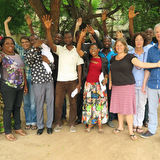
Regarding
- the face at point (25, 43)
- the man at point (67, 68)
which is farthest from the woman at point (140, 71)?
the face at point (25, 43)

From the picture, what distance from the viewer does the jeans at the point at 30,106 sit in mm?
3538

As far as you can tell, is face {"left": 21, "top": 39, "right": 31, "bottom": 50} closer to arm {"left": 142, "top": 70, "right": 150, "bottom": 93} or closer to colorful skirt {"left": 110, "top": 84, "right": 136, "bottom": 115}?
colorful skirt {"left": 110, "top": 84, "right": 136, "bottom": 115}

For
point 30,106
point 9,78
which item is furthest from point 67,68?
point 30,106

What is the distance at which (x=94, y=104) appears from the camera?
3391 mm

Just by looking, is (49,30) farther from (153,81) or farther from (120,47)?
(153,81)

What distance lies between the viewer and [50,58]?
3.17 m

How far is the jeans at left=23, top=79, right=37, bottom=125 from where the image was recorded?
139 inches

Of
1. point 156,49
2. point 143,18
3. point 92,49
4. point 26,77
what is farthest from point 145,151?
point 143,18

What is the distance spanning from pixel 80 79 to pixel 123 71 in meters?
0.89

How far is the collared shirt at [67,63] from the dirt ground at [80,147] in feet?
3.87

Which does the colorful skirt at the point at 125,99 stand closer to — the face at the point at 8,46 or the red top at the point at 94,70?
the red top at the point at 94,70

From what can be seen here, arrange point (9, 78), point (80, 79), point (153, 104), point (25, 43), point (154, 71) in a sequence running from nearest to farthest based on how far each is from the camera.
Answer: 1. point (154, 71)
2. point (153, 104)
3. point (9, 78)
4. point (25, 43)
5. point (80, 79)

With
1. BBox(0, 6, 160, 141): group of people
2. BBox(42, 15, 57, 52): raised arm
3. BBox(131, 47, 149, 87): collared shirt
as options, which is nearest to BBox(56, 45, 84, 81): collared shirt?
BBox(0, 6, 160, 141): group of people

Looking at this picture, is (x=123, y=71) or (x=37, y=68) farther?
(x=37, y=68)
